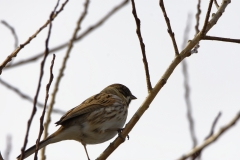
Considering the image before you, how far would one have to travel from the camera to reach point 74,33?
4223 millimetres

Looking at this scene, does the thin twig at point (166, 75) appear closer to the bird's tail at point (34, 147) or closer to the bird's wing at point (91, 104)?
the bird's tail at point (34, 147)

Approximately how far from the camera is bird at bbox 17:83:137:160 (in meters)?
5.70

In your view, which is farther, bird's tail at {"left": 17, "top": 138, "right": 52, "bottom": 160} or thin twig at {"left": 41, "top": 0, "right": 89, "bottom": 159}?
bird's tail at {"left": 17, "top": 138, "right": 52, "bottom": 160}

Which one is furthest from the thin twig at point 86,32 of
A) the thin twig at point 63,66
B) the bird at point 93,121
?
the bird at point 93,121

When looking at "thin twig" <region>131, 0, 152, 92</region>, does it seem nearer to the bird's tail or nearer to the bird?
the bird's tail

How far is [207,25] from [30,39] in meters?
1.34

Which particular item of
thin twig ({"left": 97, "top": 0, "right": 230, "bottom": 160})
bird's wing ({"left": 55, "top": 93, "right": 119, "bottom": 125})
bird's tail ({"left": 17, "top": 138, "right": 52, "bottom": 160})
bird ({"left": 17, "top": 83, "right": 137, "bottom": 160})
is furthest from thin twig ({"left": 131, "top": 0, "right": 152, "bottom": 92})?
bird's wing ({"left": 55, "top": 93, "right": 119, "bottom": 125})

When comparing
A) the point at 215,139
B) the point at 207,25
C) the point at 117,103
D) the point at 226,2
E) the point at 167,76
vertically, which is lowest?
the point at 215,139

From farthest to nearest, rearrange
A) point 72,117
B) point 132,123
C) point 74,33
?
point 72,117 → point 74,33 → point 132,123

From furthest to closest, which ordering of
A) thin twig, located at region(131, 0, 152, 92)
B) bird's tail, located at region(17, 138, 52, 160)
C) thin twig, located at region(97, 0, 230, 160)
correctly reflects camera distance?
bird's tail, located at region(17, 138, 52, 160) → thin twig, located at region(97, 0, 230, 160) → thin twig, located at region(131, 0, 152, 92)

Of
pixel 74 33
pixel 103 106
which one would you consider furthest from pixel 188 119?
pixel 103 106

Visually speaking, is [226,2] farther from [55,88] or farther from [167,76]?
[55,88]

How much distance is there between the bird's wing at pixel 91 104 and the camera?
5787mm

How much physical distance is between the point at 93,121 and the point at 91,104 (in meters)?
0.41
